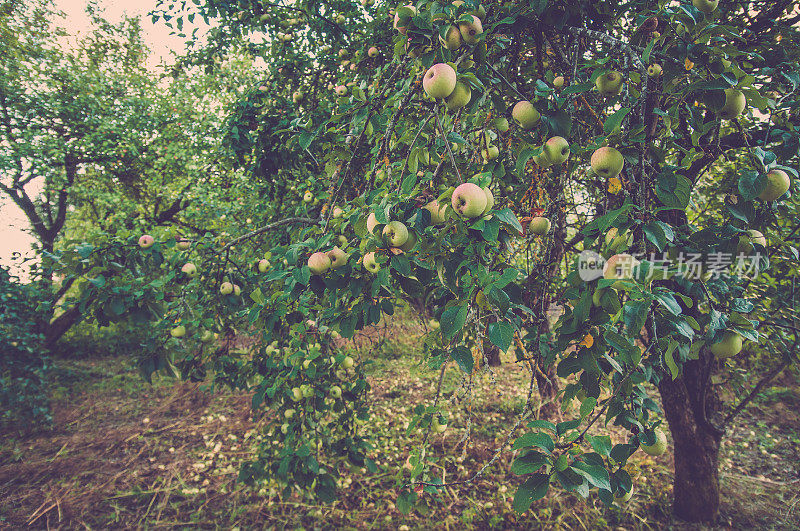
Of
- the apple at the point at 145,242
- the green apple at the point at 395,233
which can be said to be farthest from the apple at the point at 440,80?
the apple at the point at 145,242

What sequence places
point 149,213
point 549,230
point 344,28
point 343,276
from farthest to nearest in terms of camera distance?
1. point 149,213
2. point 344,28
3. point 549,230
4. point 343,276

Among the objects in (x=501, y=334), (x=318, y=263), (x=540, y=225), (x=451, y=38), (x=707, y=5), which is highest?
(x=707, y=5)

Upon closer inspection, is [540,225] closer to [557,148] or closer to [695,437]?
[557,148]

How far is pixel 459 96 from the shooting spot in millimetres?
1093

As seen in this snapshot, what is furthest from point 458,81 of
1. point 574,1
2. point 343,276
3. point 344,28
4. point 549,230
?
point 344,28

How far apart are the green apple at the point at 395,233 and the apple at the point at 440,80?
1.26 ft

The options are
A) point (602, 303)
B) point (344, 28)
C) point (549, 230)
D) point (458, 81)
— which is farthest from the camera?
point (344, 28)

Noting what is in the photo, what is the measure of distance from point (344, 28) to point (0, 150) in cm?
558

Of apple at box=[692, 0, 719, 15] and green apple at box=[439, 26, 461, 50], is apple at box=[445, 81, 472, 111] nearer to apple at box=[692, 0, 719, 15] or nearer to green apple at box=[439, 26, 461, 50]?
green apple at box=[439, 26, 461, 50]

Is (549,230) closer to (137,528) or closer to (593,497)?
(593,497)

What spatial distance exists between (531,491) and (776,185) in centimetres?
102

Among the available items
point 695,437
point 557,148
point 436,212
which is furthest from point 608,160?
point 695,437

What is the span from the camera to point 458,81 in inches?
42.6

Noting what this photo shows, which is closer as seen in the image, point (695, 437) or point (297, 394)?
point (297, 394)
